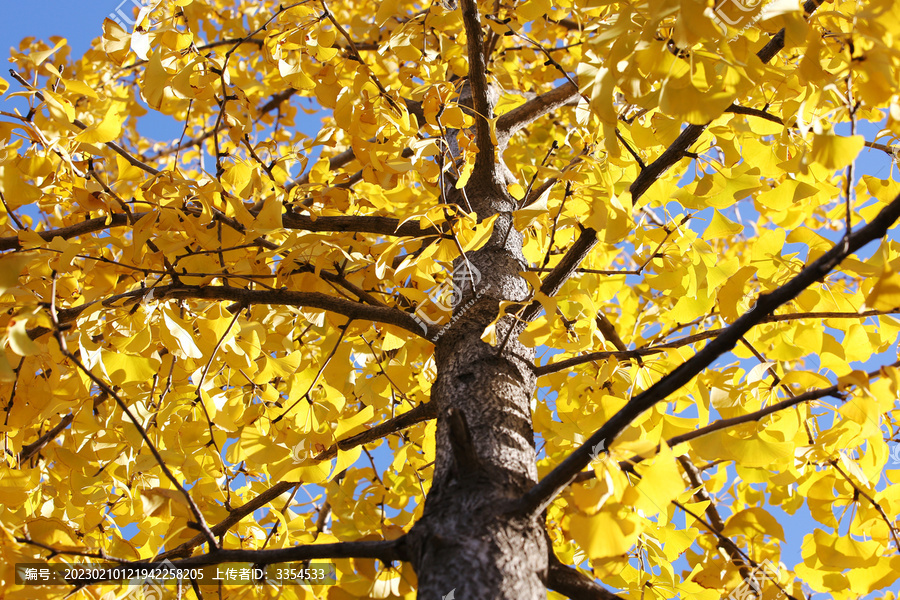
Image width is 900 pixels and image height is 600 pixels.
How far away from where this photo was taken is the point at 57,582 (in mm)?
965

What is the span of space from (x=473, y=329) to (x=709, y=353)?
0.57 meters

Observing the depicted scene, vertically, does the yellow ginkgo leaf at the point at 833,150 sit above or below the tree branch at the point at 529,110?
below

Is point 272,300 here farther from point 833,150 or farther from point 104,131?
point 833,150

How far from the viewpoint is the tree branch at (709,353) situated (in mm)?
700

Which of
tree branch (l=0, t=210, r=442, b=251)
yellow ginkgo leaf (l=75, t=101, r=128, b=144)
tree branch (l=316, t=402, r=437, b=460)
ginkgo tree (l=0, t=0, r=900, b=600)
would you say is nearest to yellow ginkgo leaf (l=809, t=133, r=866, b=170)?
ginkgo tree (l=0, t=0, r=900, b=600)

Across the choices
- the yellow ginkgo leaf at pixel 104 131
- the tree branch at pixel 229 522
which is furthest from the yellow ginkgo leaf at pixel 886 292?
the yellow ginkgo leaf at pixel 104 131

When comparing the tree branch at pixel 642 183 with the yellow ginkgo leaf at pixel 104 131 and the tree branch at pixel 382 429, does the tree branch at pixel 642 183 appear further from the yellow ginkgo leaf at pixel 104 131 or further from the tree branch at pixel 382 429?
the yellow ginkgo leaf at pixel 104 131

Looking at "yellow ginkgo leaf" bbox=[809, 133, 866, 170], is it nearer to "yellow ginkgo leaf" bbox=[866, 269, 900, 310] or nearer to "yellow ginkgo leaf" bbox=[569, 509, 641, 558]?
"yellow ginkgo leaf" bbox=[866, 269, 900, 310]

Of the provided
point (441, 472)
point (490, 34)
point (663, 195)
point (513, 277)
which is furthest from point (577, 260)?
point (490, 34)

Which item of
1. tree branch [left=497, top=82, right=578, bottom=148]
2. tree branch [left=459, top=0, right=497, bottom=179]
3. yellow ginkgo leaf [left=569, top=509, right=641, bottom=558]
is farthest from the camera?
tree branch [left=497, top=82, right=578, bottom=148]

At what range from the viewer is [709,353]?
29.6 inches

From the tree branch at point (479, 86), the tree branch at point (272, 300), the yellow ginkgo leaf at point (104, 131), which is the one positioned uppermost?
the tree branch at point (479, 86)

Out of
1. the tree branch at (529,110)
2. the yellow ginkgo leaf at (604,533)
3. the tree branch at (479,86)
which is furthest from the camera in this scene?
the tree branch at (529,110)

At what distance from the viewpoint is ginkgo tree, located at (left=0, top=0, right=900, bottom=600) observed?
0.81 m
